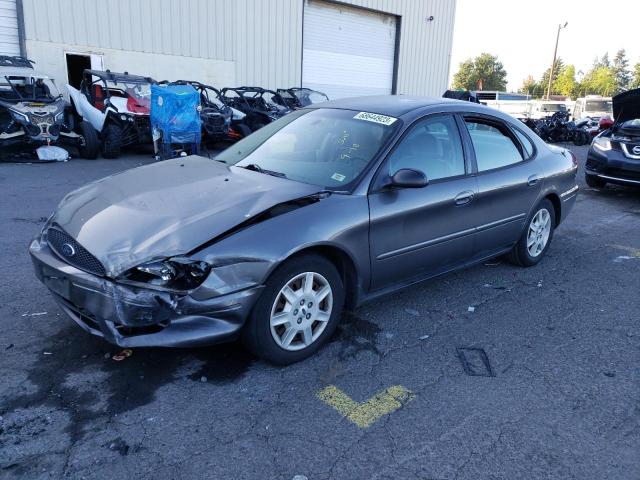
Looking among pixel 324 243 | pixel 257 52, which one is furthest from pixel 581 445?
pixel 257 52

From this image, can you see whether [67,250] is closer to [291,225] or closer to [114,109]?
[291,225]

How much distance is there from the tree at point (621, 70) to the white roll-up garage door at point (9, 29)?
9836cm

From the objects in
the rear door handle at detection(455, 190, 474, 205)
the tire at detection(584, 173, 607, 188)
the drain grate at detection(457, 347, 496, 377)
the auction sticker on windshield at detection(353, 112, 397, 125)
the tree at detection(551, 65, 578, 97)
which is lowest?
the drain grate at detection(457, 347, 496, 377)

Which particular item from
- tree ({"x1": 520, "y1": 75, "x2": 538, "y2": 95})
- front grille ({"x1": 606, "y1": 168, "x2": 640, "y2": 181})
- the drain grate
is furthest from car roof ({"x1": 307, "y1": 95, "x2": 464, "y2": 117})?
tree ({"x1": 520, "y1": 75, "x2": 538, "y2": 95})

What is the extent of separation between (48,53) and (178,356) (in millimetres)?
12080

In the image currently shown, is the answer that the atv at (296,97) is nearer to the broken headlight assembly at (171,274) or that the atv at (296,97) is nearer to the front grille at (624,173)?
the front grille at (624,173)

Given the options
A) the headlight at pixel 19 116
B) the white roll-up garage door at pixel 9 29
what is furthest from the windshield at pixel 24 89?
the white roll-up garage door at pixel 9 29

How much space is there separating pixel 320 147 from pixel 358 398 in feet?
5.89

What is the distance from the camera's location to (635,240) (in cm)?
625

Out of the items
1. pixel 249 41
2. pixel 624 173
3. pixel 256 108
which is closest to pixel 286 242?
pixel 624 173

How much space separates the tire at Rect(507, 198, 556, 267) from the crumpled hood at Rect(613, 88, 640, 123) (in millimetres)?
5213

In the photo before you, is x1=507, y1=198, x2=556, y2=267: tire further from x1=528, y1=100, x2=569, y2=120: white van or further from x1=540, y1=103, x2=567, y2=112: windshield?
x1=540, y1=103, x2=567, y2=112: windshield

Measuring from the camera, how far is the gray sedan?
8.70 feet

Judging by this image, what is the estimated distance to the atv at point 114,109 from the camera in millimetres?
10547
